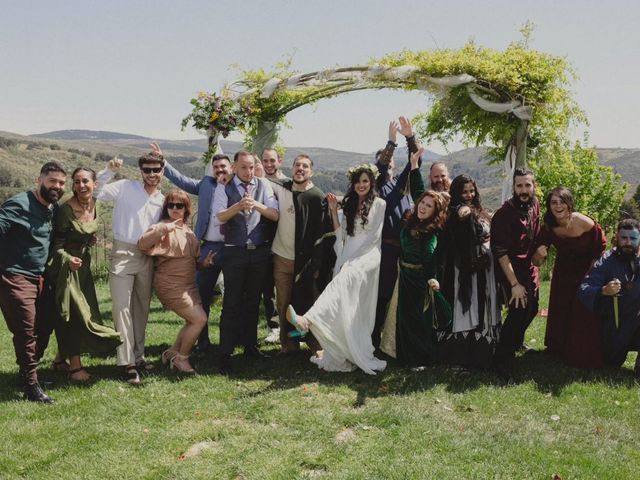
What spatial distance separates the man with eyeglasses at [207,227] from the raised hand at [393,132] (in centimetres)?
196

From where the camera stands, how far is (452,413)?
16.5 ft

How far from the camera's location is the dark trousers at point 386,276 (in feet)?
21.7

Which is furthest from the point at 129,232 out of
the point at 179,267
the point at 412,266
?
the point at 412,266

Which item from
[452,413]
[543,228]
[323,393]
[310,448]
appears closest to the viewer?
[310,448]

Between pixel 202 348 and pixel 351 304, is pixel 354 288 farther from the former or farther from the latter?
pixel 202 348

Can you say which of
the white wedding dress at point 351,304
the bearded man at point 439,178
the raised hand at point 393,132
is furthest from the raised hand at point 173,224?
the bearded man at point 439,178

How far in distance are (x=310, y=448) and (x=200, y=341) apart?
3.19m

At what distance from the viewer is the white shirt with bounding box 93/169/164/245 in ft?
19.0

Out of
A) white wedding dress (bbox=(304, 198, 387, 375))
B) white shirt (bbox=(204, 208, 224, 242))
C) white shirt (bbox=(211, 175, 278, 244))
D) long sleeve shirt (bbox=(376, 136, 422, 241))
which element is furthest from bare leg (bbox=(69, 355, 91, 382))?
long sleeve shirt (bbox=(376, 136, 422, 241))

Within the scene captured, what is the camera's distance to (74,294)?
18.5 ft

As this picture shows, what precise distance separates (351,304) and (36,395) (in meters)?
3.18

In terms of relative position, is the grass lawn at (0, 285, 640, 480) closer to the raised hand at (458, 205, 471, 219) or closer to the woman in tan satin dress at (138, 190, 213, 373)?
the woman in tan satin dress at (138, 190, 213, 373)

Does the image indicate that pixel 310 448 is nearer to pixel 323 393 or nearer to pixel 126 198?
pixel 323 393

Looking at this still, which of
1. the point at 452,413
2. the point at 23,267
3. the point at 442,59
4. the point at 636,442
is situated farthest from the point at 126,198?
the point at 442,59
